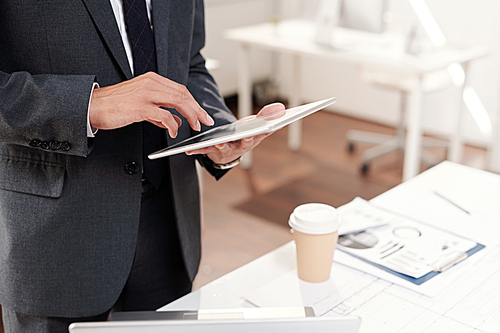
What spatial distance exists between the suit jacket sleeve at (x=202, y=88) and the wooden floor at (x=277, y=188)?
1.29 metres

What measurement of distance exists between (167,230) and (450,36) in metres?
3.31

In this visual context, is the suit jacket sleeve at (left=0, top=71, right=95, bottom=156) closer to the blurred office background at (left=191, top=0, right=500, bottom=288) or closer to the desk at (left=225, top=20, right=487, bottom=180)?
the blurred office background at (left=191, top=0, right=500, bottom=288)

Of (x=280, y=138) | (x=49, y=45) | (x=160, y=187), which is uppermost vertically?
(x=49, y=45)

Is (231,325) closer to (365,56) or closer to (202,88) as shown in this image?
(202,88)

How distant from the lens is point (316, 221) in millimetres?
923

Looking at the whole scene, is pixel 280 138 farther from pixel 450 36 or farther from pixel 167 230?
pixel 167 230

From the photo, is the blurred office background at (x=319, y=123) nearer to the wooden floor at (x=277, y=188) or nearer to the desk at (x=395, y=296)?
the wooden floor at (x=277, y=188)

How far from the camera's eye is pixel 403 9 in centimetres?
399

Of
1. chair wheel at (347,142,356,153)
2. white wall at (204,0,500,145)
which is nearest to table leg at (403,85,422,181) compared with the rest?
white wall at (204,0,500,145)

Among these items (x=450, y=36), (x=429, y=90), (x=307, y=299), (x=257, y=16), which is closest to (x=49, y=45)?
(x=307, y=299)

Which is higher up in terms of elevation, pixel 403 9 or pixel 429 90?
pixel 403 9

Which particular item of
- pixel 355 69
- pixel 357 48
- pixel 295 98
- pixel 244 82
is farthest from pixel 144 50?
pixel 355 69

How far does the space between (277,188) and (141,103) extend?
8.16 ft

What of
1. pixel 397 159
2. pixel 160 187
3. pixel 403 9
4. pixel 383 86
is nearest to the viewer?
pixel 160 187
